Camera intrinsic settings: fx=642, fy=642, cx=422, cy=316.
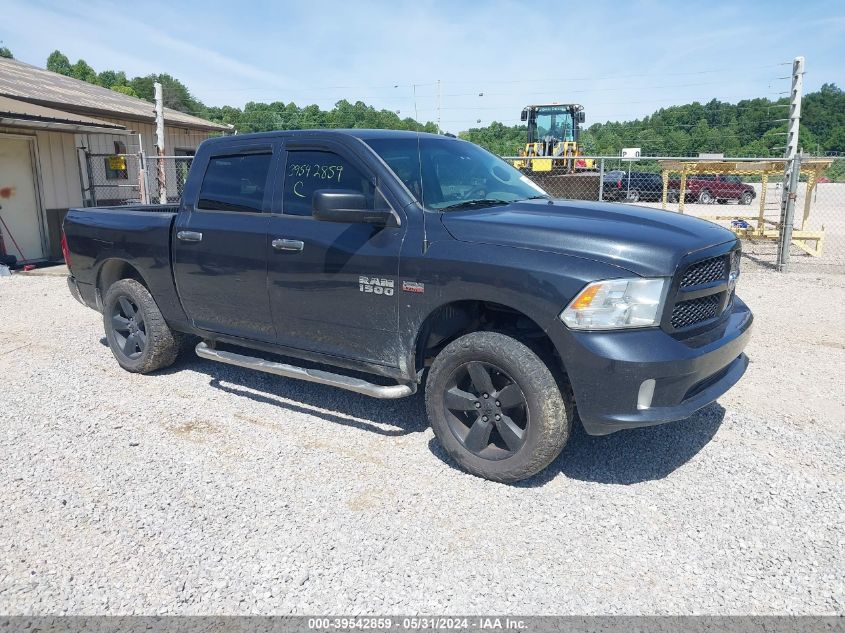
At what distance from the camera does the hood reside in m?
3.27

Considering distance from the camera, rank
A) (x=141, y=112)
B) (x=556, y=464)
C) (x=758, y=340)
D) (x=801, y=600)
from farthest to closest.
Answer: (x=141, y=112)
(x=758, y=340)
(x=556, y=464)
(x=801, y=600)

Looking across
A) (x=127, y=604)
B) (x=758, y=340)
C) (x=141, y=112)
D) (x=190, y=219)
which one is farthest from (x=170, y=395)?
(x=141, y=112)

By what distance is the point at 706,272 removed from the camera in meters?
3.56

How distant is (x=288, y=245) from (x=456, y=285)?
1.33 meters

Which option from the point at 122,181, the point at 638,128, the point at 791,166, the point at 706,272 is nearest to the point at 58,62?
the point at 638,128

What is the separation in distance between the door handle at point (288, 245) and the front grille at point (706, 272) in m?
2.38

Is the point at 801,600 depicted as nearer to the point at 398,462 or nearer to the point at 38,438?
the point at 398,462

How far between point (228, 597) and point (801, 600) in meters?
2.45

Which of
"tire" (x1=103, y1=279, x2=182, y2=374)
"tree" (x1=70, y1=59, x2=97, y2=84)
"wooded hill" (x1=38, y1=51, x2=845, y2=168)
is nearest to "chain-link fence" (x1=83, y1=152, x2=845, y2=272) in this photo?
"tire" (x1=103, y1=279, x2=182, y2=374)

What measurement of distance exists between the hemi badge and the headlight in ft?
3.02

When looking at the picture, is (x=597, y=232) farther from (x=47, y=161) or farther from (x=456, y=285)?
(x=47, y=161)

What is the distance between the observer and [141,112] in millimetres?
18234

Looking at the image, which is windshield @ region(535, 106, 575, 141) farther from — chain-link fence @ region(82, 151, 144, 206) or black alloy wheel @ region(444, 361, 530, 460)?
black alloy wheel @ region(444, 361, 530, 460)

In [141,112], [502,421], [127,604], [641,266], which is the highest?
[141,112]
